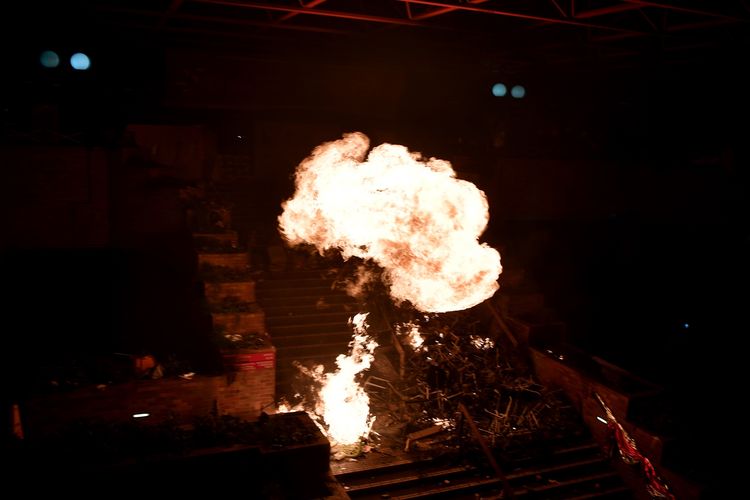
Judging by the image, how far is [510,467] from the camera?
35.5 feet

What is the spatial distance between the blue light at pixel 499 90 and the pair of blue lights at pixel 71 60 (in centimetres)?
1346

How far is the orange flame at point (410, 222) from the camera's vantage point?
1241cm

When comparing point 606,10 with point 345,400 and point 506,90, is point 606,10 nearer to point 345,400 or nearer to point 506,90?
point 506,90

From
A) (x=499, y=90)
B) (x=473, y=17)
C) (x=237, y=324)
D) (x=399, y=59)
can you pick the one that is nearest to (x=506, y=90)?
(x=499, y=90)

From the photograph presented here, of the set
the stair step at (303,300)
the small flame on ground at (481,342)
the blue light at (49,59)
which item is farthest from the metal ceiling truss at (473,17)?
the small flame on ground at (481,342)

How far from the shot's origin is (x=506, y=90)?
2084 centimetres

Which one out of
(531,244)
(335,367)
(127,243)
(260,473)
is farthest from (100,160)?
(531,244)

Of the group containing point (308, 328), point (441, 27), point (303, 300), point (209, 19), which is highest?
point (209, 19)

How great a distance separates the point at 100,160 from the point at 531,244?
12668mm

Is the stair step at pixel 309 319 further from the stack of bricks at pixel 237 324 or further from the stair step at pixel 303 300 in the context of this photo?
the stack of bricks at pixel 237 324

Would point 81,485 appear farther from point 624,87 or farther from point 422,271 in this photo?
point 624,87

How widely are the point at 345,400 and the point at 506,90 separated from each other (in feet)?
45.7

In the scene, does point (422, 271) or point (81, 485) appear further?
point (422, 271)

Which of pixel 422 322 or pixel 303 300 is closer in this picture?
pixel 422 322
